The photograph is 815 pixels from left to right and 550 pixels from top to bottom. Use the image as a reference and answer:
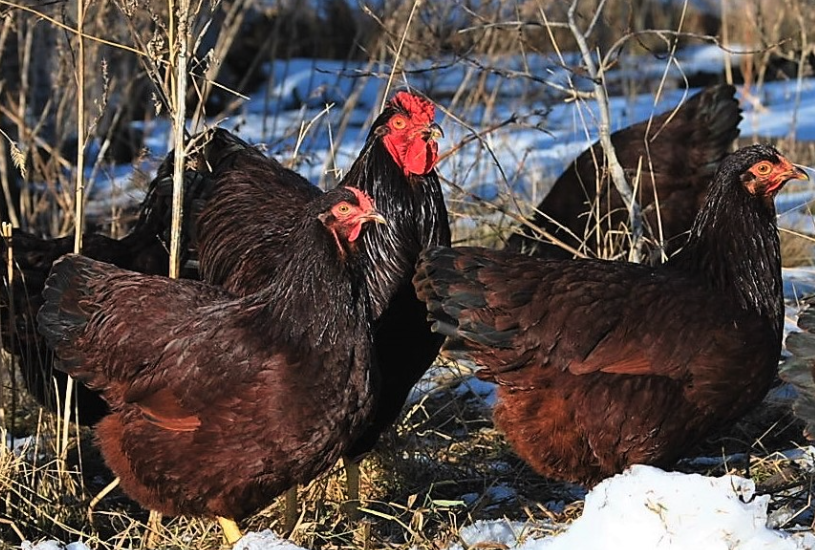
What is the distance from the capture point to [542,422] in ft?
14.6

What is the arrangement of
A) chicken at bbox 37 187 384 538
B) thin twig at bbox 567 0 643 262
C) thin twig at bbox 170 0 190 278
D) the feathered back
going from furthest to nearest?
thin twig at bbox 567 0 643 262 < the feathered back < thin twig at bbox 170 0 190 278 < chicken at bbox 37 187 384 538

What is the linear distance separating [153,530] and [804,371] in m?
2.50

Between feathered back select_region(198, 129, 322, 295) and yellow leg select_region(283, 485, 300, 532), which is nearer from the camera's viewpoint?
yellow leg select_region(283, 485, 300, 532)

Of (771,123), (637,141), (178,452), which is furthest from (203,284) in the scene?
(771,123)

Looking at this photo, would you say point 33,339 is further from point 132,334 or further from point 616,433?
point 616,433

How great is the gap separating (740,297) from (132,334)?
2.38m

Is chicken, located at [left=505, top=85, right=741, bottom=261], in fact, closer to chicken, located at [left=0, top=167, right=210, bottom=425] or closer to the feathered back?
the feathered back

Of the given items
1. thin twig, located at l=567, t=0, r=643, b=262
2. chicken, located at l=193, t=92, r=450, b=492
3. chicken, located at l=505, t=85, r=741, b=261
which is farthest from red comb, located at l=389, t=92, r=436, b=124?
chicken, located at l=505, t=85, r=741, b=261

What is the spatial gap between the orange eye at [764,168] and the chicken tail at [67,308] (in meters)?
2.72

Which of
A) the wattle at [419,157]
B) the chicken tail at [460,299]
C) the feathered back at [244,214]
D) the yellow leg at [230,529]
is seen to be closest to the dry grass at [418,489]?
the yellow leg at [230,529]

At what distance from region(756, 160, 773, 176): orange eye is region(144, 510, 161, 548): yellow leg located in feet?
9.00

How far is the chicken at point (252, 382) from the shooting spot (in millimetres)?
3883

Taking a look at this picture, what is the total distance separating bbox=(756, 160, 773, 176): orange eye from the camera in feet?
15.4

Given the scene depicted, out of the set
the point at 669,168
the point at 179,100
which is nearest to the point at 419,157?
the point at 179,100
